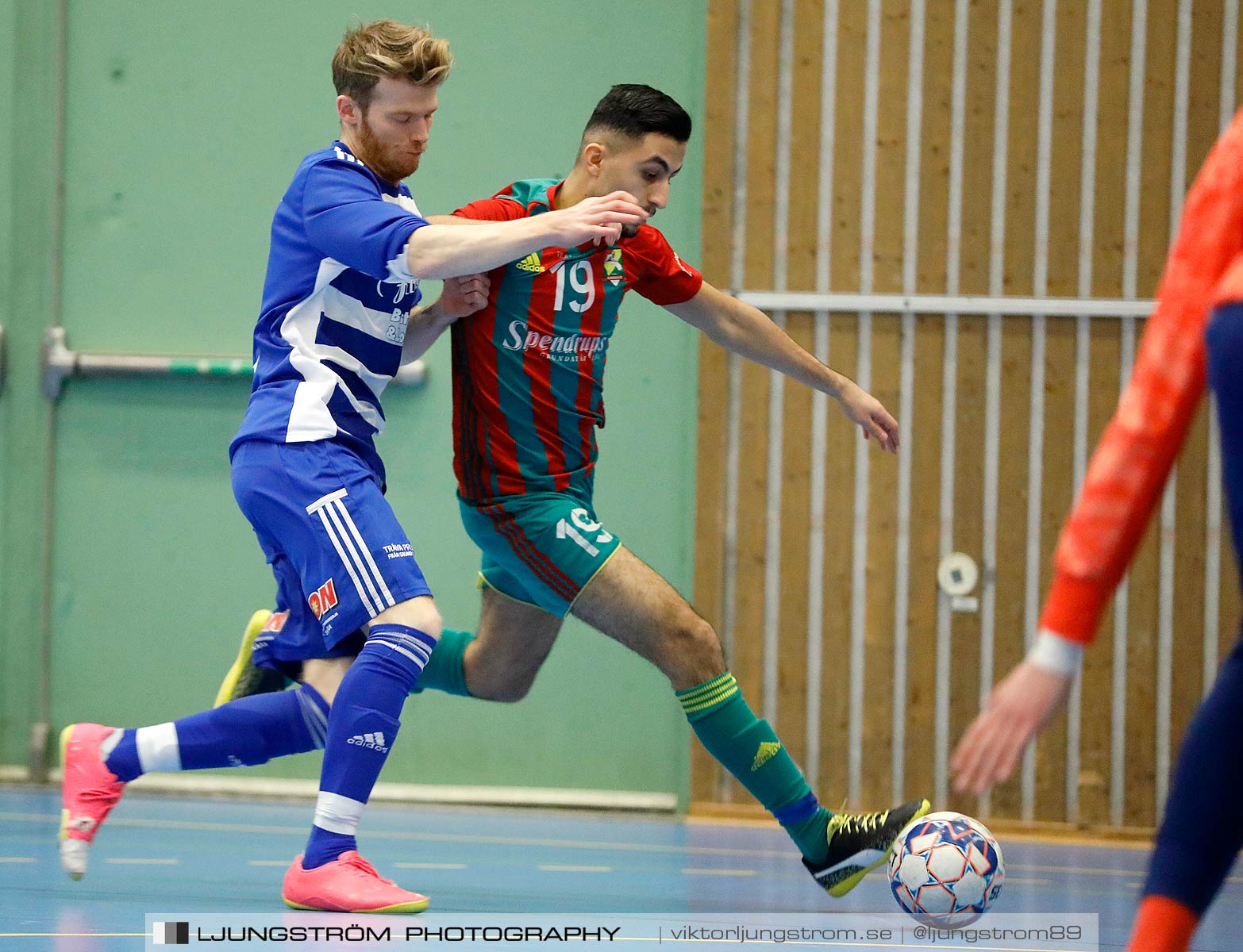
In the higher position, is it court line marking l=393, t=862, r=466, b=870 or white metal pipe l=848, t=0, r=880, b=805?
white metal pipe l=848, t=0, r=880, b=805

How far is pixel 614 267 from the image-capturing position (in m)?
3.55

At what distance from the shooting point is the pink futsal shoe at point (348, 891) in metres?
2.85

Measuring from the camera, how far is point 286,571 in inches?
123

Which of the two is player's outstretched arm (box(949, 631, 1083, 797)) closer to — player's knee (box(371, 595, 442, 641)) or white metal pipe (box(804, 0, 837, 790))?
player's knee (box(371, 595, 442, 641))

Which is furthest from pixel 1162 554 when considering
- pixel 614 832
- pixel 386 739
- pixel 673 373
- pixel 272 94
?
pixel 272 94

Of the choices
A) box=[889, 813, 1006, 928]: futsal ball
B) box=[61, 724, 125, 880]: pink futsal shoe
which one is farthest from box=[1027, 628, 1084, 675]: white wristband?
box=[61, 724, 125, 880]: pink futsal shoe

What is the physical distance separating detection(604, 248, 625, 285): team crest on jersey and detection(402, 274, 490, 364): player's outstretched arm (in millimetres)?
316

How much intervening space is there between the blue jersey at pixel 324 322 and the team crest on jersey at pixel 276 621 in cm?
43

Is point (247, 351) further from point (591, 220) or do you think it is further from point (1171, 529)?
point (1171, 529)

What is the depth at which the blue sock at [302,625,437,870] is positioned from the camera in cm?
288

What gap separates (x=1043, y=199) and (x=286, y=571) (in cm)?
363

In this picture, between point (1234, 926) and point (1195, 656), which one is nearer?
point (1234, 926)

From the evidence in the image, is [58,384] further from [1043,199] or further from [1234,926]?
[1234,926]

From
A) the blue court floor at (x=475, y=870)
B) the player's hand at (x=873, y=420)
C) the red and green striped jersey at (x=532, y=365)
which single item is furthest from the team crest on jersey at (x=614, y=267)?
the blue court floor at (x=475, y=870)
